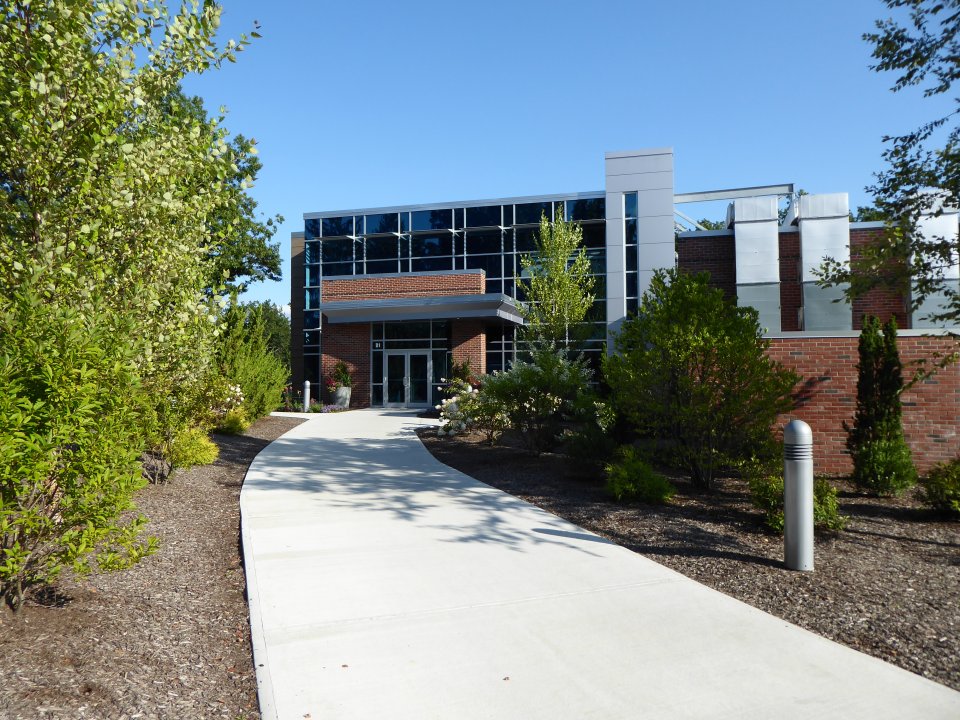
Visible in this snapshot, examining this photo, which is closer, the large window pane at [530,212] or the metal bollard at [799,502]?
the metal bollard at [799,502]

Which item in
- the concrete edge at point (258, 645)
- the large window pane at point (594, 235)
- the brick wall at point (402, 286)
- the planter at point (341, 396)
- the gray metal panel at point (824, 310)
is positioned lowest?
the concrete edge at point (258, 645)

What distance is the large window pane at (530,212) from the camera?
28.8 metres

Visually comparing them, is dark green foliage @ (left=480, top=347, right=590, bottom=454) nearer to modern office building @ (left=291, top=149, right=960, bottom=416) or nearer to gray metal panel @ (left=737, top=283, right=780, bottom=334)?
gray metal panel @ (left=737, top=283, right=780, bottom=334)

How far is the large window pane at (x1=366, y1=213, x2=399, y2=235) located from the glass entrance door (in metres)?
8.01

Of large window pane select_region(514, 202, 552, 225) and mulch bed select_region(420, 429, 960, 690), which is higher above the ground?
large window pane select_region(514, 202, 552, 225)

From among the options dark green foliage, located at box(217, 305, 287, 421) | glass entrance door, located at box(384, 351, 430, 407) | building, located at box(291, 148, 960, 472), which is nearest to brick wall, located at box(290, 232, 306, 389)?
building, located at box(291, 148, 960, 472)

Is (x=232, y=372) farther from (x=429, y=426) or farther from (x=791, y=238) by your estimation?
(x=791, y=238)

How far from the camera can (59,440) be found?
3498 mm

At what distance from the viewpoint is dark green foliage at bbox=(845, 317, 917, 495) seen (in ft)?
27.6

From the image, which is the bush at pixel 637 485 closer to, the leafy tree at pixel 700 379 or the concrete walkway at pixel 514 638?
the leafy tree at pixel 700 379

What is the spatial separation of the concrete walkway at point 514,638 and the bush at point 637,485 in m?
1.34

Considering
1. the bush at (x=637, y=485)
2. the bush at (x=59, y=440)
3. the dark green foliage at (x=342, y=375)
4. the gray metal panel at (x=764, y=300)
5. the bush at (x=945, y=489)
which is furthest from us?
the dark green foliage at (x=342, y=375)

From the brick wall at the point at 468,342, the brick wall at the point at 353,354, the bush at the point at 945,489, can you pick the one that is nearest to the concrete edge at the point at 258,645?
the bush at the point at 945,489

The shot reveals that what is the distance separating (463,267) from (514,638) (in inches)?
1054
